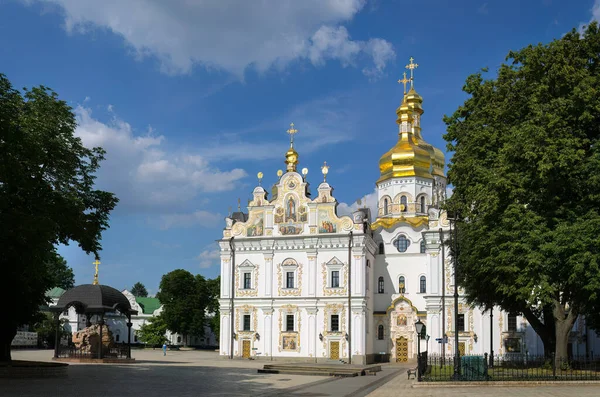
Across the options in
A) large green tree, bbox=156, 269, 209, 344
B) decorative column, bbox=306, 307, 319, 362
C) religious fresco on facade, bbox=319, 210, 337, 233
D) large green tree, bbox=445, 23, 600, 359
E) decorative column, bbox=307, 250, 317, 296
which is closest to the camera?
large green tree, bbox=445, 23, 600, 359

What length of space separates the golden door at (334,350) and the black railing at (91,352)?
16.2 meters

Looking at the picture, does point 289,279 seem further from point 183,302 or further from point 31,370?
point 31,370

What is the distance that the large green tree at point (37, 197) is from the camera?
2205 cm

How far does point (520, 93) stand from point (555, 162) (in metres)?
4.66

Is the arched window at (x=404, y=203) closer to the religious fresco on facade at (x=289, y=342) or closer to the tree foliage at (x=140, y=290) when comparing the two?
the religious fresco on facade at (x=289, y=342)

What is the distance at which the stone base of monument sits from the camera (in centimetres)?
2415

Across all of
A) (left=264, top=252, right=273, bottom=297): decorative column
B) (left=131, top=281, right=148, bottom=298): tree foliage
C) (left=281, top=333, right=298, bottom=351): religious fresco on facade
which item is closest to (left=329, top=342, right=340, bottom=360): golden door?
(left=281, top=333, right=298, bottom=351): religious fresco on facade

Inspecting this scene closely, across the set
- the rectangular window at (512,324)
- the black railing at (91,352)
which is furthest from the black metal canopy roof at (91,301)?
the rectangular window at (512,324)

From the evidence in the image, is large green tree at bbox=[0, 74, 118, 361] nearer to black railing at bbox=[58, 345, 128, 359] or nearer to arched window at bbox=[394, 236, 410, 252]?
black railing at bbox=[58, 345, 128, 359]

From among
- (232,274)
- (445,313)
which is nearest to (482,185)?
(445,313)

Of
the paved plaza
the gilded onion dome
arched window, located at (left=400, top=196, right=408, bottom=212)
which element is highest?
the gilded onion dome

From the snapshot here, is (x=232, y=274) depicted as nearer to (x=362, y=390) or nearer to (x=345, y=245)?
(x=345, y=245)

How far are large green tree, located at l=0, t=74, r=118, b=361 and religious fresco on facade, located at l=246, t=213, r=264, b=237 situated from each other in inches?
1078

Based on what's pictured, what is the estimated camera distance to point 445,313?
170ft
